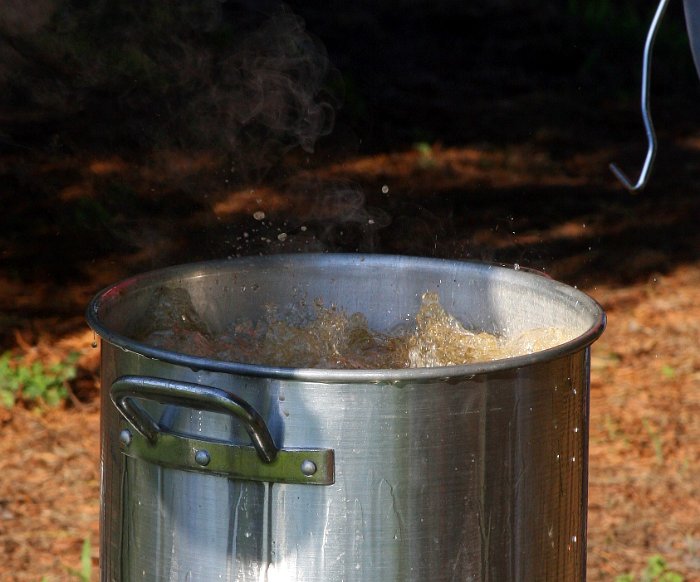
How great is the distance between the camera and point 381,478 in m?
1.37

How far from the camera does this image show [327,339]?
1.94m

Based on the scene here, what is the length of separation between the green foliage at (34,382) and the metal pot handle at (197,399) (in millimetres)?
2482

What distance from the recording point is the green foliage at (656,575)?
2.89 m

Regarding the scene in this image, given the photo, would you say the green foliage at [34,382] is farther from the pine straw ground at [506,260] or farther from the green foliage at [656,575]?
the green foliage at [656,575]

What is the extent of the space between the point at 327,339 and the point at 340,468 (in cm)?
59

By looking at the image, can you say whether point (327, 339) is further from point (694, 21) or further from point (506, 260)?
point (506, 260)

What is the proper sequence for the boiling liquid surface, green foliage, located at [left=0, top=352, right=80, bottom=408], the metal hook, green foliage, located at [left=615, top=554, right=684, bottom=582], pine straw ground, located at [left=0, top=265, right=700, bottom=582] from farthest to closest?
green foliage, located at [left=0, top=352, right=80, bottom=408] < pine straw ground, located at [left=0, top=265, right=700, bottom=582] < green foliage, located at [left=615, top=554, right=684, bottom=582] < the boiling liquid surface < the metal hook

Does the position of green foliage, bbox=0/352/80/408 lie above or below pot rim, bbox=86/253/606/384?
below

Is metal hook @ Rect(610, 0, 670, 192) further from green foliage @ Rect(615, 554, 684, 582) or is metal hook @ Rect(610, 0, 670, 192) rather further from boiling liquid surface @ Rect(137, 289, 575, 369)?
green foliage @ Rect(615, 554, 684, 582)

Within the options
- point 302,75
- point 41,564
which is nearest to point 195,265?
point 41,564

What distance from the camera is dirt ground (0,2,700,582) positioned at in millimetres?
3314

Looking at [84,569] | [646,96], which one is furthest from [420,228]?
[646,96]

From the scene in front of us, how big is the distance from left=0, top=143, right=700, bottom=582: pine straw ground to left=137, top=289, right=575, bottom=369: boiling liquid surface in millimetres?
1325

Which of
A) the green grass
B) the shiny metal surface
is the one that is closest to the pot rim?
the shiny metal surface
